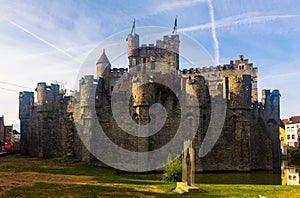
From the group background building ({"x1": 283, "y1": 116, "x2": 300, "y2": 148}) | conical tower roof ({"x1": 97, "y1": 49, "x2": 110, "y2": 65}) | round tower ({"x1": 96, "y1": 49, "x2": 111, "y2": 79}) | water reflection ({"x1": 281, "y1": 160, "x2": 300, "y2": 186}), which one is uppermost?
conical tower roof ({"x1": 97, "y1": 49, "x2": 110, "y2": 65})

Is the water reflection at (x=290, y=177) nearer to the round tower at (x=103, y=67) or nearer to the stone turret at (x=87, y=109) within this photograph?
the stone turret at (x=87, y=109)

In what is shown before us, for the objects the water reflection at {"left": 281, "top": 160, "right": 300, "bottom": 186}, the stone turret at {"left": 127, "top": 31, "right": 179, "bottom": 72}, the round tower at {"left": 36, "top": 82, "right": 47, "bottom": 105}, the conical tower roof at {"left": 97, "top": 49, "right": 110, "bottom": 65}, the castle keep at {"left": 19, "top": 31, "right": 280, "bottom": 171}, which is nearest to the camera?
the water reflection at {"left": 281, "top": 160, "right": 300, "bottom": 186}

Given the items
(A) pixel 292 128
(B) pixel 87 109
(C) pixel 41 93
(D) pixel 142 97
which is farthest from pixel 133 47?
(A) pixel 292 128

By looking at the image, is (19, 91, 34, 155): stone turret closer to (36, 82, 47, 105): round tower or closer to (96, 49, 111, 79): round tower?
(36, 82, 47, 105): round tower

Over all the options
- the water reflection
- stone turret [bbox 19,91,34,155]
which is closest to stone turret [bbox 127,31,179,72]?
stone turret [bbox 19,91,34,155]

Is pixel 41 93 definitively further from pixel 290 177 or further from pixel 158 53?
pixel 290 177

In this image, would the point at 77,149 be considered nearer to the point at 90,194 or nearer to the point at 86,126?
the point at 86,126

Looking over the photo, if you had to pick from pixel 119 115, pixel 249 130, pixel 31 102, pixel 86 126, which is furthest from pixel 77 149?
pixel 249 130

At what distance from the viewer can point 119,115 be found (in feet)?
116

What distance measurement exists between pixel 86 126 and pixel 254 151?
18.6 m

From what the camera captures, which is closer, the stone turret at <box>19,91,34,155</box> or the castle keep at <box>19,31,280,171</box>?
the castle keep at <box>19,31,280,171</box>

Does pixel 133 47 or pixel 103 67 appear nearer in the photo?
pixel 133 47

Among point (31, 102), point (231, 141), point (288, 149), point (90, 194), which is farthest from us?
point (288, 149)

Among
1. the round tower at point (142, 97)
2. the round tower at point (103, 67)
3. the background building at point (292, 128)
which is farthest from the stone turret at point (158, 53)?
the background building at point (292, 128)
